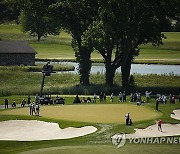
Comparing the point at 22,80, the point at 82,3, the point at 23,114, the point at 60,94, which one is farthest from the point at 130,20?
the point at 23,114

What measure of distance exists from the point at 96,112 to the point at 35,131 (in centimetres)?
909

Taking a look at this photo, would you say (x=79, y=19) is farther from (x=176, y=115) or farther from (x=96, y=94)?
(x=176, y=115)

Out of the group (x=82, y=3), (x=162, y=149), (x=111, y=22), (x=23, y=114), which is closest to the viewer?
(x=162, y=149)

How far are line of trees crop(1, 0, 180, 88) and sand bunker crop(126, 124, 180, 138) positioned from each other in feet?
111

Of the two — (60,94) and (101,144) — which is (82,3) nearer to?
(60,94)

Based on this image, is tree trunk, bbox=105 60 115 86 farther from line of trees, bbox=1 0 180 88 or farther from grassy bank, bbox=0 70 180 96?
grassy bank, bbox=0 70 180 96

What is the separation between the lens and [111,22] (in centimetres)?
7506

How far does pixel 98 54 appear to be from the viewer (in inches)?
6033

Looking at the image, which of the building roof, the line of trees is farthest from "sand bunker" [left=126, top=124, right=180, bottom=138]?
the building roof

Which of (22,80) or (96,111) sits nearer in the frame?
(96,111)

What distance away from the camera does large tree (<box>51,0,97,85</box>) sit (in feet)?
264

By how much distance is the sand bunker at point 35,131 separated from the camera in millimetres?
40750

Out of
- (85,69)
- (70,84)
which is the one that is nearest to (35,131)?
(85,69)

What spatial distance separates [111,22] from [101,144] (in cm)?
4051
